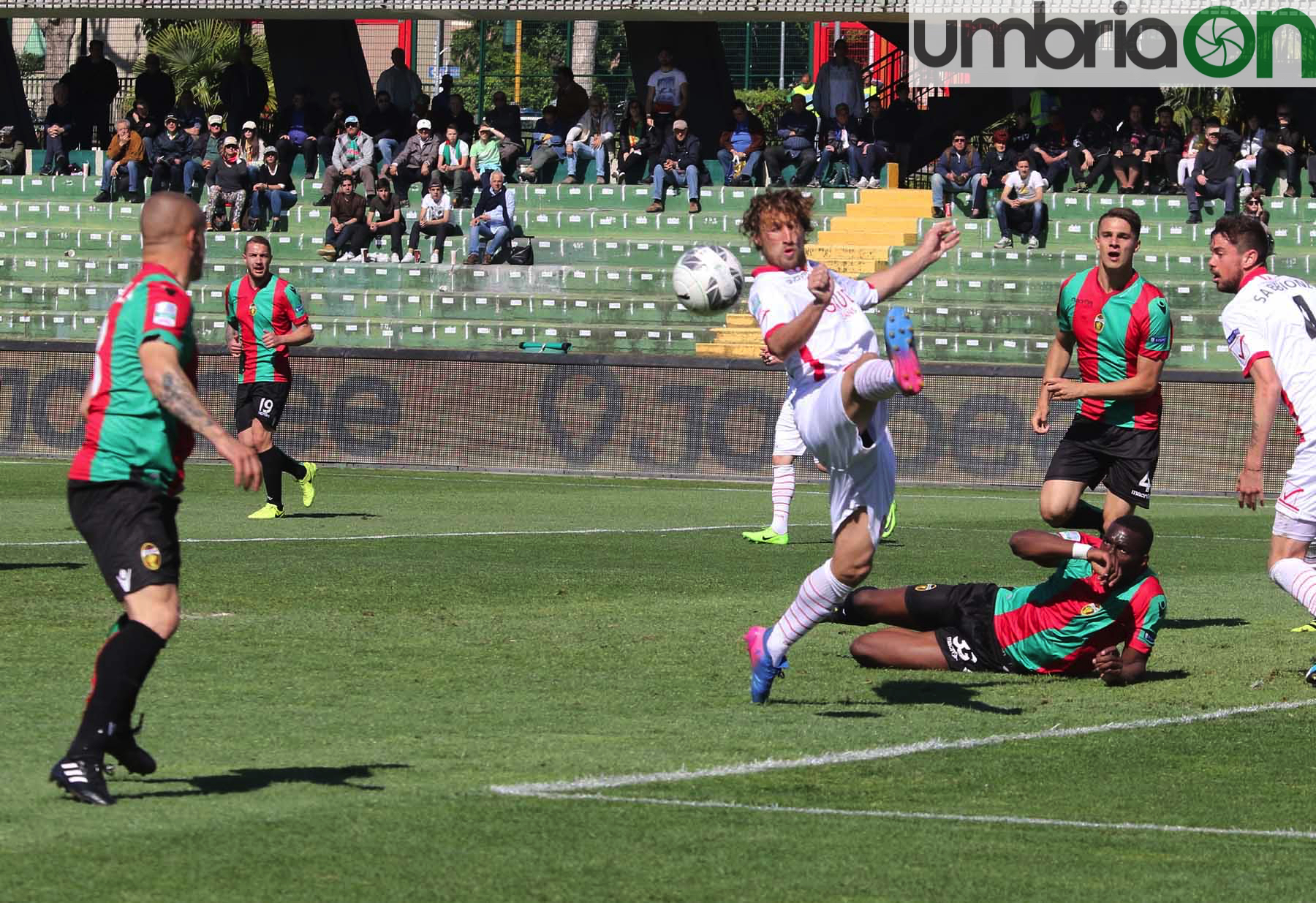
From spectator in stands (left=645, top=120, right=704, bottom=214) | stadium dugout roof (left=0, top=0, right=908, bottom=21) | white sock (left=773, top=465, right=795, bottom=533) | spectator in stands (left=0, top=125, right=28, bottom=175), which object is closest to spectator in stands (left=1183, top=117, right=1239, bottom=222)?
stadium dugout roof (left=0, top=0, right=908, bottom=21)

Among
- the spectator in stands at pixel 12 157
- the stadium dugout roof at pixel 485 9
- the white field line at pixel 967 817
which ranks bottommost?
the white field line at pixel 967 817

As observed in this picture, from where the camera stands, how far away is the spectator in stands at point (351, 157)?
33.1m

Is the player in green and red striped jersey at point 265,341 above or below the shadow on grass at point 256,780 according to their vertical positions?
above

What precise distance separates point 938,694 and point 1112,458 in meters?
2.39

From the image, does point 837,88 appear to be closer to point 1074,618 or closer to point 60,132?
point 60,132

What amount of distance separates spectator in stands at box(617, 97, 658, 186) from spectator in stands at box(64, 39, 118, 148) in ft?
32.4

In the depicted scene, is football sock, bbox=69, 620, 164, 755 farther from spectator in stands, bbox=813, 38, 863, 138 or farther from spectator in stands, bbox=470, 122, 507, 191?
spectator in stands, bbox=813, 38, 863, 138

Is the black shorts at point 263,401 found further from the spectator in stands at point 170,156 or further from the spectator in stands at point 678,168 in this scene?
the spectator in stands at point 170,156

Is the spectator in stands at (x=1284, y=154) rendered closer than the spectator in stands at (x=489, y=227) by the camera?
Yes

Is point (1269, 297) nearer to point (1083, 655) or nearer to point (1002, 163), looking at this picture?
point (1083, 655)

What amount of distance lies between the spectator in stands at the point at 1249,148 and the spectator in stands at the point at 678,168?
8.28 metres

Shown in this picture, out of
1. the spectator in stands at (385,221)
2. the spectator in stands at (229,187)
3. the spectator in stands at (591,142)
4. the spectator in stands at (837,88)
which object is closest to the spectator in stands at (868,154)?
the spectator in stands at (837,88)

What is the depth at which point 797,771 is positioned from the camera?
680 cm

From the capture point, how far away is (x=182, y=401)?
5.82 metres
